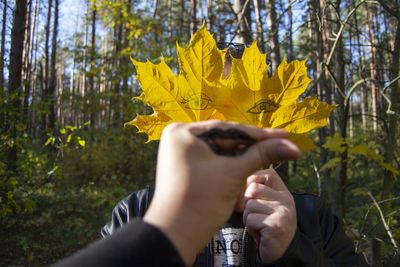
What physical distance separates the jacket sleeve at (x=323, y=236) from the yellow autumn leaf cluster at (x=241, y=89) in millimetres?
516

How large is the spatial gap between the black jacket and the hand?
0.52 feet

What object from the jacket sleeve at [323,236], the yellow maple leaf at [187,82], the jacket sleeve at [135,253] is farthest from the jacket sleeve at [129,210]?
the jacket sleeve at [135,253]

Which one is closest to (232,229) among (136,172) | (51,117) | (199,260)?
(199,260)

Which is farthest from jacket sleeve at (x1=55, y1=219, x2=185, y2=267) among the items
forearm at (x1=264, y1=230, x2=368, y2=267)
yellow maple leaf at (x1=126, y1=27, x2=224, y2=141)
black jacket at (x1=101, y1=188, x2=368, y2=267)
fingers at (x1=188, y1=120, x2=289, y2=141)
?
black jacket at (x1=101, y1=188, x2=368, y2=267)

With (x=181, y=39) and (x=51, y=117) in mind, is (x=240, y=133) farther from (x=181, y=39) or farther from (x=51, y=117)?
(x=51, y=117)

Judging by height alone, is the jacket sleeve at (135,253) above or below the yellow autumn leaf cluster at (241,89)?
below

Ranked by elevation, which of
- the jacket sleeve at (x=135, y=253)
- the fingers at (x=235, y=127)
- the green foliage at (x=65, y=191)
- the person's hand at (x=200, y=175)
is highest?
the fingers at (x=235, y=127)

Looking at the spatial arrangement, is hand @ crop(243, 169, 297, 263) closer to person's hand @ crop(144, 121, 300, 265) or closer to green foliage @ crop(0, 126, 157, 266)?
person's hand @ crop(144, 121, 300, 265)

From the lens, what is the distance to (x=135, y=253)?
0.44 meters

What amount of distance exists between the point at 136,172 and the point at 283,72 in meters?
7.24

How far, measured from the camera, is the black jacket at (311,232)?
1107mm

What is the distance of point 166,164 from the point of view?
48cm

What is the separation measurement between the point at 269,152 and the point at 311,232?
96 cm

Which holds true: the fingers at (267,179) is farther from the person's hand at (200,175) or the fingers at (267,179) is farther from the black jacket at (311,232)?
the person's hand at (200,175)
